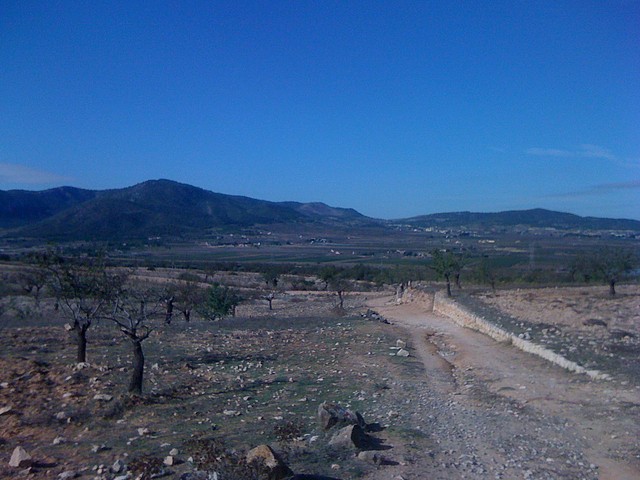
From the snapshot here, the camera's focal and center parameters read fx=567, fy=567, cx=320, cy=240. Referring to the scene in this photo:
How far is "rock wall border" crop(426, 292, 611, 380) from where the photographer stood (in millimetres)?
16462

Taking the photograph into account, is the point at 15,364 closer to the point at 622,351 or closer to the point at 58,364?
the point at 58,364

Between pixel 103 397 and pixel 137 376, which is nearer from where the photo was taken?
pixel 103 397

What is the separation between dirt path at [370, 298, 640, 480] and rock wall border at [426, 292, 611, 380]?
0.32 metres

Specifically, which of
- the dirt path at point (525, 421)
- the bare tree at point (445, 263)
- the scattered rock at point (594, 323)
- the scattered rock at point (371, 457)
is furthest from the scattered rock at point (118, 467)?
the bare tree at point (445, 263)

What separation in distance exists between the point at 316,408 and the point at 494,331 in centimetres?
1445

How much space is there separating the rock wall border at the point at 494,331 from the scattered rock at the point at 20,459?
531 inches

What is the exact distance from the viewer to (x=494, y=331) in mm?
25078

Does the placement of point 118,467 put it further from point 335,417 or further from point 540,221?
point 540,221

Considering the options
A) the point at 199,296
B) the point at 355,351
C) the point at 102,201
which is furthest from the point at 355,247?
the point at 355,351

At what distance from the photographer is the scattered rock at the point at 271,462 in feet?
27.0

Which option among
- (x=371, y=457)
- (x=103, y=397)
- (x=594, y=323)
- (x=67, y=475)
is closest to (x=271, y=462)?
(x=371, y=457)

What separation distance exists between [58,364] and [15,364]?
3.80 ft

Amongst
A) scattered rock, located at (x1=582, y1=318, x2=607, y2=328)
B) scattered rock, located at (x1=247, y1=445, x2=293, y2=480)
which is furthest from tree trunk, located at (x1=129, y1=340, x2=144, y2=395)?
scattered rock, located at (x1=582, y1=318, x2=607, y2=328)

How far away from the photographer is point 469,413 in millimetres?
13016
